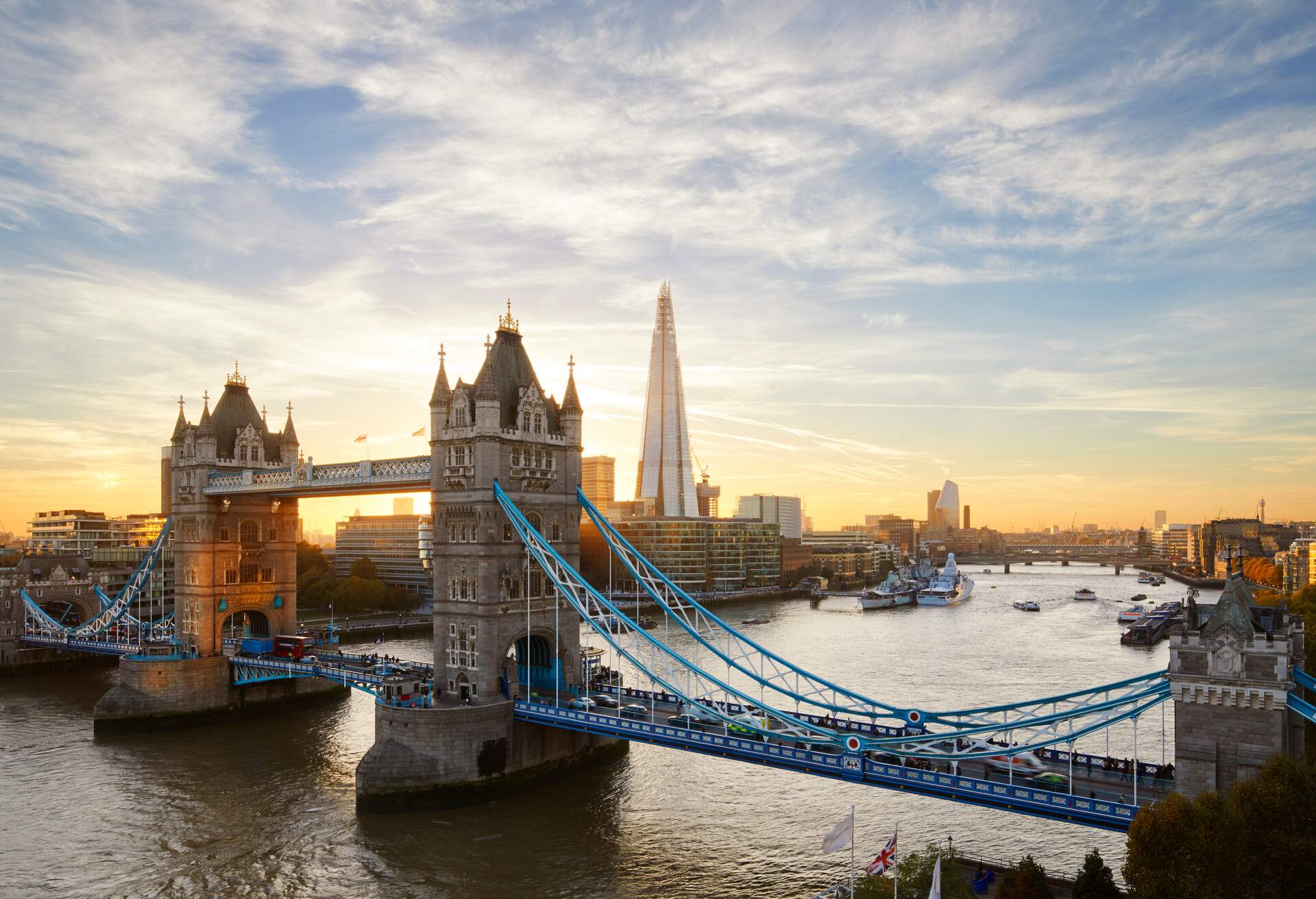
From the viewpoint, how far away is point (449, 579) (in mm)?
51812

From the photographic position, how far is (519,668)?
2183 inches

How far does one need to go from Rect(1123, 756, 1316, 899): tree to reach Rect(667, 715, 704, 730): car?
71.0ft

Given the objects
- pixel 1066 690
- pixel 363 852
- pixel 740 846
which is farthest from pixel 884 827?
pixel 1066 690

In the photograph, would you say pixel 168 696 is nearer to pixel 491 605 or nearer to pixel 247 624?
pixel 247 624

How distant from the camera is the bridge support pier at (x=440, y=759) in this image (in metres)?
45.6

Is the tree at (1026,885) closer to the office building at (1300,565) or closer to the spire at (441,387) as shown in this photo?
the spire at (441,387)

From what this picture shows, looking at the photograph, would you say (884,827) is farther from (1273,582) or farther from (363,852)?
(1273,582)

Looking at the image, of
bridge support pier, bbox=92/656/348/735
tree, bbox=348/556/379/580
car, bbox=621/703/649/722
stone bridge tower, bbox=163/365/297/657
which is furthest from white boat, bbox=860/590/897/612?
car, bbox=621/703/649/722

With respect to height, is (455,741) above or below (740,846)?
above

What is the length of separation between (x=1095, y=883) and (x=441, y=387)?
1577 inches

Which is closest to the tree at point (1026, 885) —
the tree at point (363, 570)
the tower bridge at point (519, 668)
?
the tower bridge at point (519, 668)

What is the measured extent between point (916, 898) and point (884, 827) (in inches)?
679

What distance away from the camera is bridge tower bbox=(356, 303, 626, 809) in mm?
46094

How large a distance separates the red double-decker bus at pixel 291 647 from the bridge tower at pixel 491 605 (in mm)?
19926
